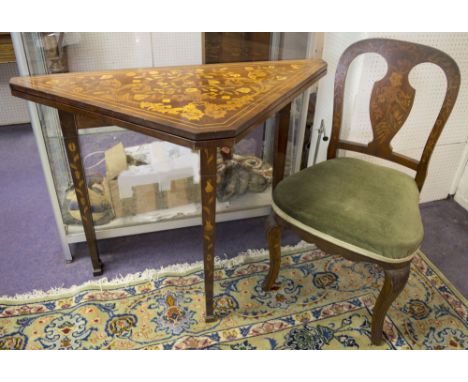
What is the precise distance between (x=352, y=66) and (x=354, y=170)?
50 cm

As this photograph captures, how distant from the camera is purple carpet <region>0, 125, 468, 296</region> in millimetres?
1759

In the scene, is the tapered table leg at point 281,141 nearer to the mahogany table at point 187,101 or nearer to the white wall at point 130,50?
the mahogany table at point 187,101

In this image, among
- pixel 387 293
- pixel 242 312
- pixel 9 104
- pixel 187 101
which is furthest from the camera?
pixel 9 104

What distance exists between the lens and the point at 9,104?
2916 millimetres

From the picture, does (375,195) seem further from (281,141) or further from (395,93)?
(281,141)

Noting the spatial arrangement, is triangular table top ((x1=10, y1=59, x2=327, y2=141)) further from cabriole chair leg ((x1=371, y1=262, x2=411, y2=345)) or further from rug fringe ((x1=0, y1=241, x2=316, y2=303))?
rug fringe ((x1=0, y1=241, x2=316, y2=303))

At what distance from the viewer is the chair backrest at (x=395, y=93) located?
136 cm

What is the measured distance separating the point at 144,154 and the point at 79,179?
1.28 feet

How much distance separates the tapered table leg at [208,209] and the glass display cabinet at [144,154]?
1.58 ft

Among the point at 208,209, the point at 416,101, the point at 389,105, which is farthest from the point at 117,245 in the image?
the point at 416,101

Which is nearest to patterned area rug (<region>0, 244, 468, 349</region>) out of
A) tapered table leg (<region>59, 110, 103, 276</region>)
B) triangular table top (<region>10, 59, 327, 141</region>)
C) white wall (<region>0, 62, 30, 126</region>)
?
tapered table leg (<region>59, 110, 103, 276</region>)

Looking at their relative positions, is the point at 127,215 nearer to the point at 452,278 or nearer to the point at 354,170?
the point at 354,170

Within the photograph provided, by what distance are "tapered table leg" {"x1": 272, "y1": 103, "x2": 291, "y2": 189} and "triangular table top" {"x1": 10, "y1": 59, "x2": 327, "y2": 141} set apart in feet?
0.67

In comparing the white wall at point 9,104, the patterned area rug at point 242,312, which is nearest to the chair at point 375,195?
the patterned area rug at point 242,312
